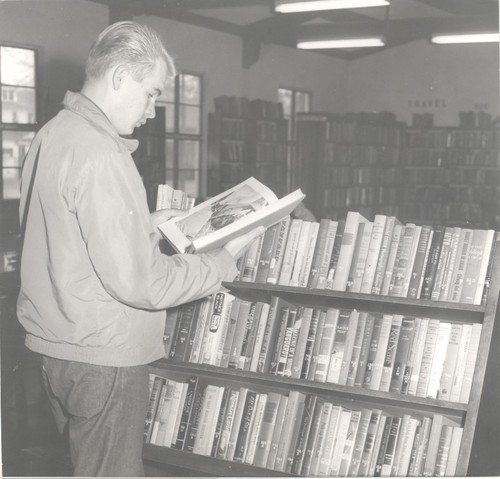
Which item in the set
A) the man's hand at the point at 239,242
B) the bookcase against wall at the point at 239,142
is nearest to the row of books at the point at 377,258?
the man's hand at the point at 239,242

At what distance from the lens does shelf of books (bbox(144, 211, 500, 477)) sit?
214cm

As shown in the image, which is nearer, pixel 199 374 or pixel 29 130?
pixel 199 374

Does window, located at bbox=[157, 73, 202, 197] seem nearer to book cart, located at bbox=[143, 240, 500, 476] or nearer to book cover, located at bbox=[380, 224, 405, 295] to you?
book cart, located at bbox=[143, 240, 500, 476]

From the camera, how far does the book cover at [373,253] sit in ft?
7.36

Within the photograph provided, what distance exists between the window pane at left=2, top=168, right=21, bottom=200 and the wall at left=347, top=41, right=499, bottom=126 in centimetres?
798

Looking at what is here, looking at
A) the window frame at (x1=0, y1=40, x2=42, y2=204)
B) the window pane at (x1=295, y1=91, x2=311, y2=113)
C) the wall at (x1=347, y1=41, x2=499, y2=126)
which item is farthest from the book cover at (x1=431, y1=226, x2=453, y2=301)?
the window pane at (x1=295, y1=91, x2=311, y2=113)

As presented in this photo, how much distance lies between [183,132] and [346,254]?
8.04 meters

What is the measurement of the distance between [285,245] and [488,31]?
833 centimetres

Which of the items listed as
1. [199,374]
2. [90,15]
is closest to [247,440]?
[199,374]

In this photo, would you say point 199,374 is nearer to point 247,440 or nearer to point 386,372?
point 247,440

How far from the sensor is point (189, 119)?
10.1m

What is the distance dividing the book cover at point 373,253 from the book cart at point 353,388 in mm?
44

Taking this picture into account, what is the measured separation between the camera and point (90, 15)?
821 centimetres

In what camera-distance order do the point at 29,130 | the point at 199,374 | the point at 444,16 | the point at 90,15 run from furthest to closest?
the point at 444,16, the point at 90,15, the point at 29,130, the point at 199,374
